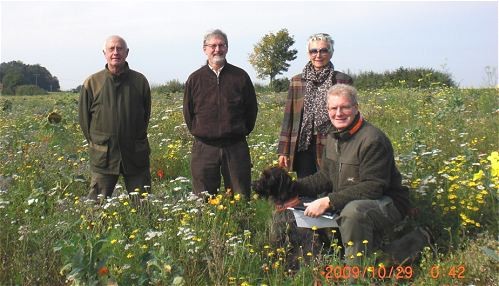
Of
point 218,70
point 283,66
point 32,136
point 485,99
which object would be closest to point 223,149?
point 218,70

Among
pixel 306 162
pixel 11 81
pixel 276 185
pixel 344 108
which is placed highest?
pixel 11 81

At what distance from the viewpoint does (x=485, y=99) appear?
32.3 feet

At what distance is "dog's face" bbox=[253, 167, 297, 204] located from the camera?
13.3ft

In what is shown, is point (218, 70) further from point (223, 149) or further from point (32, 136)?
point (32, 136)

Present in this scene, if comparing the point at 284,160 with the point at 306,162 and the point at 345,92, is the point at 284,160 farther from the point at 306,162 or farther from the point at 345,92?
the point at 345,92

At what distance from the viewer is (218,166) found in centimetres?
479

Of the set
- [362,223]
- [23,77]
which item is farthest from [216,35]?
[23,77]

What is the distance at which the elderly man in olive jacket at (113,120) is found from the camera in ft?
15.7

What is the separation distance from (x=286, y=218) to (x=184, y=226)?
0.84 meters

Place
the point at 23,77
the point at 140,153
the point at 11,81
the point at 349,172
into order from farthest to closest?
the point at 23,77, the point at 11,81, the point at 140,153, the point at 349,172

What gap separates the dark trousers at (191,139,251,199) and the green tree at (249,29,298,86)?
3975cm
